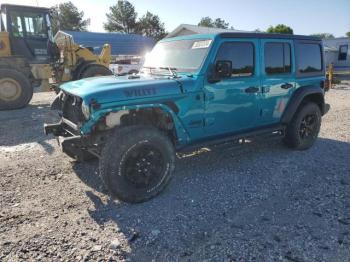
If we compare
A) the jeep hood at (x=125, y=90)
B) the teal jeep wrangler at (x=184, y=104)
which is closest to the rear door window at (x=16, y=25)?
the teal jeep wrangler at (x=184, y=104)

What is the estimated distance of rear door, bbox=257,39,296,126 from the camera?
4.74 meters

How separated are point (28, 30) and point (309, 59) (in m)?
9.60

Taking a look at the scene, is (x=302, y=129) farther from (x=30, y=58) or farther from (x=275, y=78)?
(x=30, y=58)

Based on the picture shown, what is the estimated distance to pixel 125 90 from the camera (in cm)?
345

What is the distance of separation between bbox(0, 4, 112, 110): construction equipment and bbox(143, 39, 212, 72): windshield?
21.6 feet

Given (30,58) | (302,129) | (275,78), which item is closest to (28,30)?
(30,58)

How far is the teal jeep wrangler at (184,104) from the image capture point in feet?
11.6

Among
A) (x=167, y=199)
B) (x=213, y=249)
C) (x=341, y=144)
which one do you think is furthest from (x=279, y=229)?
(x=341, y=144)

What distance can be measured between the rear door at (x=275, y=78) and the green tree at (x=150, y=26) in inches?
2167

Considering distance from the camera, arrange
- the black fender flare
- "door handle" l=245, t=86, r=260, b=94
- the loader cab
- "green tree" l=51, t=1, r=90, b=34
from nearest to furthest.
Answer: "door handle" l=245, t=86, r=260, b=94 < the black fender flare < the loader cab < "green tree" l=51, t=1, r=90, b=34

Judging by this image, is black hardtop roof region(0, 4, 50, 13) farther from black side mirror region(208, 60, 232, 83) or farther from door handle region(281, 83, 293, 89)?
door handle region(281, 83, 293, 89)

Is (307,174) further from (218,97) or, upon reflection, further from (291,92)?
(218,97)

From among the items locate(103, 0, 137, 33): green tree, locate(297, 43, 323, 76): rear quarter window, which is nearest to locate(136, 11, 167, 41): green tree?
locate(103, 0, 137, 33): green tree

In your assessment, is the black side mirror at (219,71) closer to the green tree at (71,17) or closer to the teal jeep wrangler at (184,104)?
the teal jeep wrangler at (184,104)
